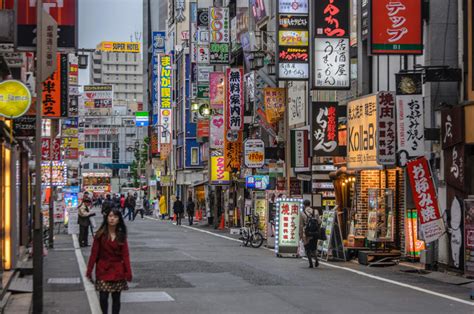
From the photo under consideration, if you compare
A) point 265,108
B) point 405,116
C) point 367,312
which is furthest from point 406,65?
point 265,108

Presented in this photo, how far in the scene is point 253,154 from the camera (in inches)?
1757

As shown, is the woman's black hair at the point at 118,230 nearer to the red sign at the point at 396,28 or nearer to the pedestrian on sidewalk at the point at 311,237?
the pedestrian on sidewalk at the point at 311,237

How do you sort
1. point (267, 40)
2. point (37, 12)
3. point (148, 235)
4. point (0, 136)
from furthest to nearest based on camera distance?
point (267, 40) → point (148, 235) → point (0, 136) → point (37, 12)

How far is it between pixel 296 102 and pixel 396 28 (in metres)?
17.4

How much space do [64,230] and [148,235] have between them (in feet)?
25.2

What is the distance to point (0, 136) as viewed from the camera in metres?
16.2

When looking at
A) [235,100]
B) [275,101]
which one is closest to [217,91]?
[235,100]

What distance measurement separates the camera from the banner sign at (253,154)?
44.5 metres

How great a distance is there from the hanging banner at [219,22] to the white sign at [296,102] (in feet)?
48.0

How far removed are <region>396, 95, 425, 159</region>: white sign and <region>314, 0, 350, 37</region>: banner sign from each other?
7315mm

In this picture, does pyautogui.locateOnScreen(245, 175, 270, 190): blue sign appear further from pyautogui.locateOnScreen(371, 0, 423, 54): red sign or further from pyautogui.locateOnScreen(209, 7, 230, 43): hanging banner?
pyautogui.locateOnScreen(371, 0, 423, 54): red sign

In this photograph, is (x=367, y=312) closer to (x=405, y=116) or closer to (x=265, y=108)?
(x=405, y=116)

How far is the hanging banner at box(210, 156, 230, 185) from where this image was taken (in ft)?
185

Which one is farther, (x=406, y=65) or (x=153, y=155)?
(x=153, y=155)
